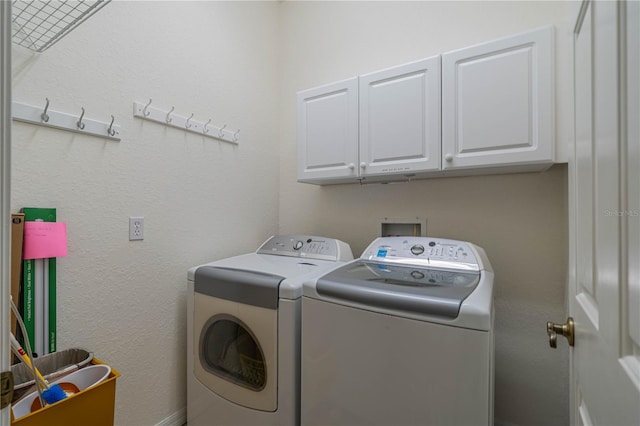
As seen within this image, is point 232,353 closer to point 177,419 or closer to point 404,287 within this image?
point 177,419

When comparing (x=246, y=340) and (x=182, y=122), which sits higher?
(x=182, y=122)

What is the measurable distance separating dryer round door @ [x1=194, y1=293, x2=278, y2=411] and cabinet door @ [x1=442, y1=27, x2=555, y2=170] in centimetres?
117

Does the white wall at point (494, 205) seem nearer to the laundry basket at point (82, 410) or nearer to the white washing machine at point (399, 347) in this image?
the white washing machine at point (399, 347)

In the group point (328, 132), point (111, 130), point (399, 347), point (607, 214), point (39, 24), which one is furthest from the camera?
point (328, 132)

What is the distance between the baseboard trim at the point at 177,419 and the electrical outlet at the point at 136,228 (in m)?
1.01

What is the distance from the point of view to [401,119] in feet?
4.95

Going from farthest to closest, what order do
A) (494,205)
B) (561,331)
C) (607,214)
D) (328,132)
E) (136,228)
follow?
(328,132), (494,205), (136,228), (561,331), (607,214)

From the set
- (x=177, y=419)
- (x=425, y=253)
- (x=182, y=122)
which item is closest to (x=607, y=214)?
(x=425, y=253)

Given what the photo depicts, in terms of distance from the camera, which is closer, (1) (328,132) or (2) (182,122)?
(2) (182,122)

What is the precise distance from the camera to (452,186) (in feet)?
5.60

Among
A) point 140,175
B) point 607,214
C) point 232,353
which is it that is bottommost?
point 232,353

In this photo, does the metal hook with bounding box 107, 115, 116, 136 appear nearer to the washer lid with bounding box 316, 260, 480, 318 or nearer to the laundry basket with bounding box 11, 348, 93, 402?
the laundry basket with bounding box 11, 348, 93, 402

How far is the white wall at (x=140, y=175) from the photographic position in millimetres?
1196

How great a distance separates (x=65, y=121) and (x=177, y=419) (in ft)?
5.32
